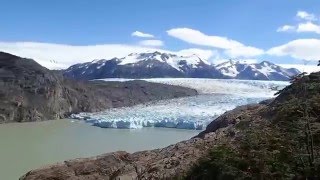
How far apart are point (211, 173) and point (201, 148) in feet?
3.45

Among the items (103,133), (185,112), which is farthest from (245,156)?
(185,112)

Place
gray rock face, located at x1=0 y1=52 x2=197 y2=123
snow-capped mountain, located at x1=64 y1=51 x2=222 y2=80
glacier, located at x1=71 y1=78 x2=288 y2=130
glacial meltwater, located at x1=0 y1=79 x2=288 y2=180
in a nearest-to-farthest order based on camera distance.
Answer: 1. glacial meltwater, located at x1=0 y1=79 x2=288 y2=180
2. glacier, located at x1=71 y1=78 x2=288 y2=130
3. gray rock face, located at x1=0 y1=52 x2=197 y2=123
4. snow-capped mountain, located at x1=64 y1=51 x2=222 y2=80

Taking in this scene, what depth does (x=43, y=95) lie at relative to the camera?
110 ft

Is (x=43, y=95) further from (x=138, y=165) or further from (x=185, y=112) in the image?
(x=138, y=165)

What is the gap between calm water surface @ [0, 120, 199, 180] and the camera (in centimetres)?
1634

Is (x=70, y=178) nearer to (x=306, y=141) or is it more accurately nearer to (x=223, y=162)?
(x=223, y=162)

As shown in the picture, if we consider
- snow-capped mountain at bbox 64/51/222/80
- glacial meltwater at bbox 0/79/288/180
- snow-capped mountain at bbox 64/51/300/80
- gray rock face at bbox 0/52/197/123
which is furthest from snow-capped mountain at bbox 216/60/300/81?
glacial meltwater at bbox 0/79/288/180

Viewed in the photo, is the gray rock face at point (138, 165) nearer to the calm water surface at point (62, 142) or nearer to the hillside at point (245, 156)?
the hillside at point (245, 156)

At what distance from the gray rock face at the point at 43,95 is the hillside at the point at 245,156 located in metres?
26.2

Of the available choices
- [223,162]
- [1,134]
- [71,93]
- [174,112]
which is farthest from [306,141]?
[71,93]

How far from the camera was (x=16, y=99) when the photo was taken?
31828mm

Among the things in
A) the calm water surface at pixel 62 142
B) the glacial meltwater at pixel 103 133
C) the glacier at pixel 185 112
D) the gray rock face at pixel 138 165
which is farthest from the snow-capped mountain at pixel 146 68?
the gray rock face at pixel 138 165

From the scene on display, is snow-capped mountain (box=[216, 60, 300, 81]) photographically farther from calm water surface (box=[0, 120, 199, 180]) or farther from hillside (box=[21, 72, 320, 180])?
hillside (box=[21, 72, 320, 180])

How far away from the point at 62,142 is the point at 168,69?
76149 millimetres
